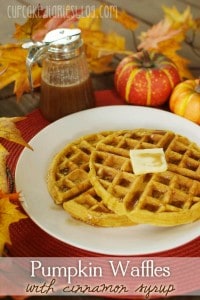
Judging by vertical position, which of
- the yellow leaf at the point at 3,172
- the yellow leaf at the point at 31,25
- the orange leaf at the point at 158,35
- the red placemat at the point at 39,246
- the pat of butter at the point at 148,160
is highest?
the yellow leaf at the point at 31,25

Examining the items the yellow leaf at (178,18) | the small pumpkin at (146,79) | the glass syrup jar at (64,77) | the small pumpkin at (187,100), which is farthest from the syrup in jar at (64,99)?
the yellow leaf at (178,18)

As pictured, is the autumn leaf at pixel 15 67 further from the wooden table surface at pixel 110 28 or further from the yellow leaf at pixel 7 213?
the yellow leaf at pixel 7 213

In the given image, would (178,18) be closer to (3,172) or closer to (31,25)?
(31,25)

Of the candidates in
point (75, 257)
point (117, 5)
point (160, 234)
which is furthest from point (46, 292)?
point (117, 5)

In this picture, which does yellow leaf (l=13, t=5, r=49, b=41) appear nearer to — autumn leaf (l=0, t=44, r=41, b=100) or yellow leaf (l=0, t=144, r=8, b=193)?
autumn leaf (l=0, t=44, r=41, b=100)

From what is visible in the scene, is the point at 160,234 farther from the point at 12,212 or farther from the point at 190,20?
the point at 190,20
